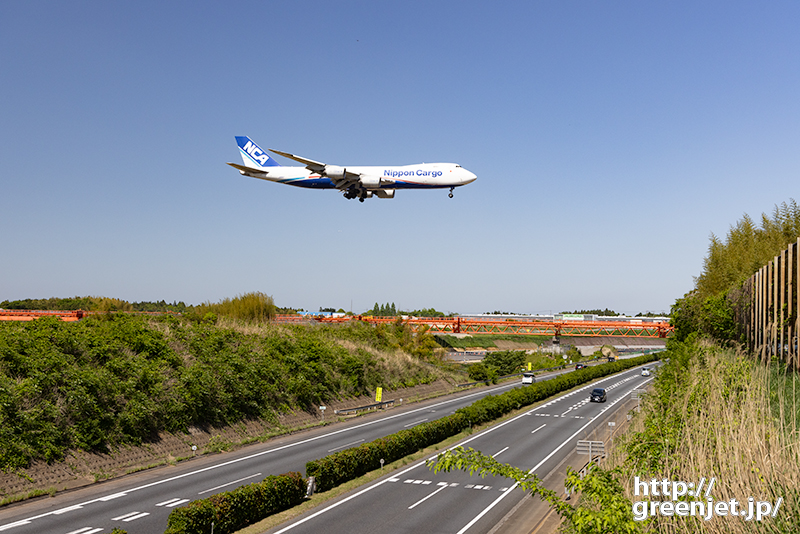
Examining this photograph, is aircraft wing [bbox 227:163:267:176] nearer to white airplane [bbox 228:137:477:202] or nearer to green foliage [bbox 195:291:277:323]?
white airplane [bbox 228:137:477:202]

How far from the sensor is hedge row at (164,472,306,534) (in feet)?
65.3

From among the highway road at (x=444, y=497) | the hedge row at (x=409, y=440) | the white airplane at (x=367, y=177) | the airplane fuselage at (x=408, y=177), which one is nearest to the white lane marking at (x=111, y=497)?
the hedge row at (x=409, y=440)

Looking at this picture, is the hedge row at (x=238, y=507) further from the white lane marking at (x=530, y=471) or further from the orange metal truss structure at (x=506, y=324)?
the orange metal truss structure at (x=506, y=324)

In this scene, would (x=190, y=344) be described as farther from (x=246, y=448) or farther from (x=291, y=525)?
(x=291, y=525)

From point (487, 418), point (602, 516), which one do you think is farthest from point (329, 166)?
point (602, 516)

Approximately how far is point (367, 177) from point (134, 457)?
2451cm

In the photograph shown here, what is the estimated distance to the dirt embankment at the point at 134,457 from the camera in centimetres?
2756

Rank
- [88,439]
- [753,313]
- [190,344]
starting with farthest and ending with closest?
[190,344], [88,439], [753,313]

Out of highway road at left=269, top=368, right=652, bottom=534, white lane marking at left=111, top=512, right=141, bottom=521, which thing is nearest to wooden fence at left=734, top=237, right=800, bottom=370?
highway road at left=269, top=368, right=652, bottom=534

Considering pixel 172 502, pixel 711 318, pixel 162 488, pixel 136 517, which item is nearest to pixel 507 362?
pixel 711 318

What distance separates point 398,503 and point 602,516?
21341 millimetres

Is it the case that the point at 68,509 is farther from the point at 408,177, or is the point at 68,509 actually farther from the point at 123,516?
the point at 408,177

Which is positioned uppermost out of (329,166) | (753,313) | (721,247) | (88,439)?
(329,166)

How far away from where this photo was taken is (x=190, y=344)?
4997cm
